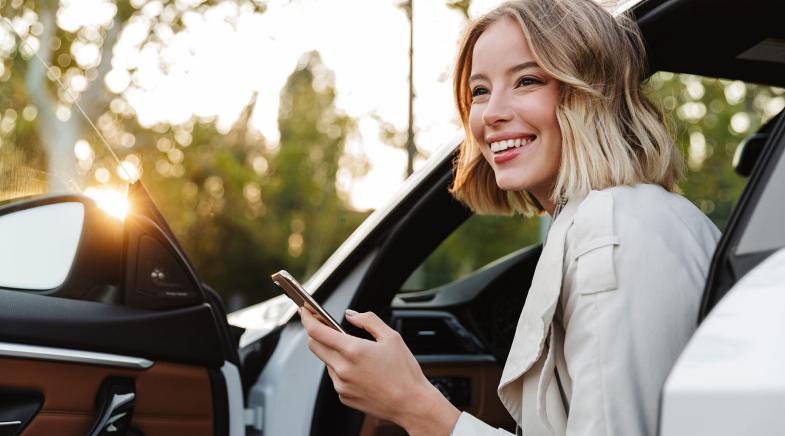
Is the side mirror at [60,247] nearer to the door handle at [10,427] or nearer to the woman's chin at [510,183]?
the door handle at [10,427]

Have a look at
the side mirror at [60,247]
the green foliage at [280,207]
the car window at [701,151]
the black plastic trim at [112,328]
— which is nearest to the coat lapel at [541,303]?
the black plastic trim at [112,328]

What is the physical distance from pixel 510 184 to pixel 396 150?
819 inches

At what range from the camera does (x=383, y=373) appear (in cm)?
167

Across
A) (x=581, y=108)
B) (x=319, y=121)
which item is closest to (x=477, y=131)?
(x=581, y=108)

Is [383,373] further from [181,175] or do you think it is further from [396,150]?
[181,175]

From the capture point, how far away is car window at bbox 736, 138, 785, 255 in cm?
124

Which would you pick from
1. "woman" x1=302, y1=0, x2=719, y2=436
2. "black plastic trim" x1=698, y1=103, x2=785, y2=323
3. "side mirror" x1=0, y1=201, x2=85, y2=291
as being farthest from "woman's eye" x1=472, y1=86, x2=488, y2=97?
"side mirror" x1=0, y1=201, x2=85, y2=291

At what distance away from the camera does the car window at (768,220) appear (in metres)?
1.24

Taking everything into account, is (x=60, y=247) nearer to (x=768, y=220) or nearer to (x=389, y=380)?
(x=389, y=380)

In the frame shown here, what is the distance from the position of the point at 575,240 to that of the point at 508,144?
415 mm

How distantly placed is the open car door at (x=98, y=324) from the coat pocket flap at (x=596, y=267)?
3.43 feet

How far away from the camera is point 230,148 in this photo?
35.2 m

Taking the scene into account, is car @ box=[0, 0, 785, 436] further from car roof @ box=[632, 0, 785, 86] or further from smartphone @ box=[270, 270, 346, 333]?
smartphone @ box=[270, 270, 346, 333]

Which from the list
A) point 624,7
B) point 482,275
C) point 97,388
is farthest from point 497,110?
point 482,275
